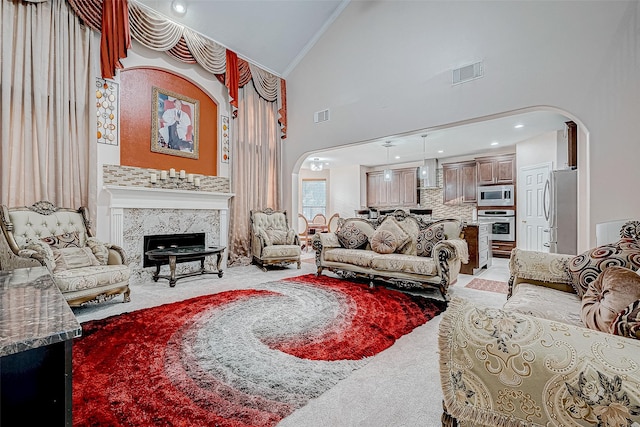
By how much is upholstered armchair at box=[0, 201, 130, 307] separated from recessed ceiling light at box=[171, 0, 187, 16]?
3138mm

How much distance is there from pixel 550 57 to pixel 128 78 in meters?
5.45

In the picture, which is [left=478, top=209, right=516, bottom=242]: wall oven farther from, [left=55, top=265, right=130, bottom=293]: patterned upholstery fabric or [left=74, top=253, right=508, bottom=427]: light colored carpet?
[left=55, top=265, right=130, bottom=293]: patterned upholstery fabric

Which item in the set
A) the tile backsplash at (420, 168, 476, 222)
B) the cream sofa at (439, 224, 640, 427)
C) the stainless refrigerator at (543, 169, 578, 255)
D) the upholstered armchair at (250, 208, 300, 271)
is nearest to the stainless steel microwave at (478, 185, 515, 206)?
the tile backsplash at (420, 168, 476, 222)

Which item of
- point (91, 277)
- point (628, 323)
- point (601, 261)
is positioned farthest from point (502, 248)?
point (91, 277)

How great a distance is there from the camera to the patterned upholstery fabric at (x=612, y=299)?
102cm

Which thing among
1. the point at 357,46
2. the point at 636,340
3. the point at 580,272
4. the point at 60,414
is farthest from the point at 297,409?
the point at 357,46

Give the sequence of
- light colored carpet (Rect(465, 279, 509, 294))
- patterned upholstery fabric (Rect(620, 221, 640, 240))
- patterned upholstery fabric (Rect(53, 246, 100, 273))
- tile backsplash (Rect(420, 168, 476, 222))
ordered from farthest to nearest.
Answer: tile backsplash (Rect(420, 168, 476, 222))
light colored carpet (Rect(465, 279, 509, 294))
patterned upholstery fabric (Rect(53, 246, 100, 273))
patterned upholstery fabric (Rect(620, 221, 640, 240))

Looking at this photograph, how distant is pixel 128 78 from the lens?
167 inches

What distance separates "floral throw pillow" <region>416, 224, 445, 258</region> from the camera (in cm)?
376

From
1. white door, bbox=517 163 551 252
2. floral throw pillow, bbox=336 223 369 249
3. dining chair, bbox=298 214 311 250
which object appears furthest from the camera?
dining chair, bbox=298 214 311 250

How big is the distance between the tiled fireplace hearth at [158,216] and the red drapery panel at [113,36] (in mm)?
1571

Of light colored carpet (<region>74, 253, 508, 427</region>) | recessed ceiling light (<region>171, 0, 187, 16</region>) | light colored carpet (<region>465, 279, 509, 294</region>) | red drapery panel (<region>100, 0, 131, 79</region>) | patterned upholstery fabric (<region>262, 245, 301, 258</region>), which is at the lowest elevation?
light colored carpet (<region>465, 279, 509, 294</region>)

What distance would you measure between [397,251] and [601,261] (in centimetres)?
241

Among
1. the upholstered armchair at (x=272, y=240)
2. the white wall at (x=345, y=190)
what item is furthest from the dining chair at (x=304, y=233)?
the upholstered armchair at (x=272, y=240)
